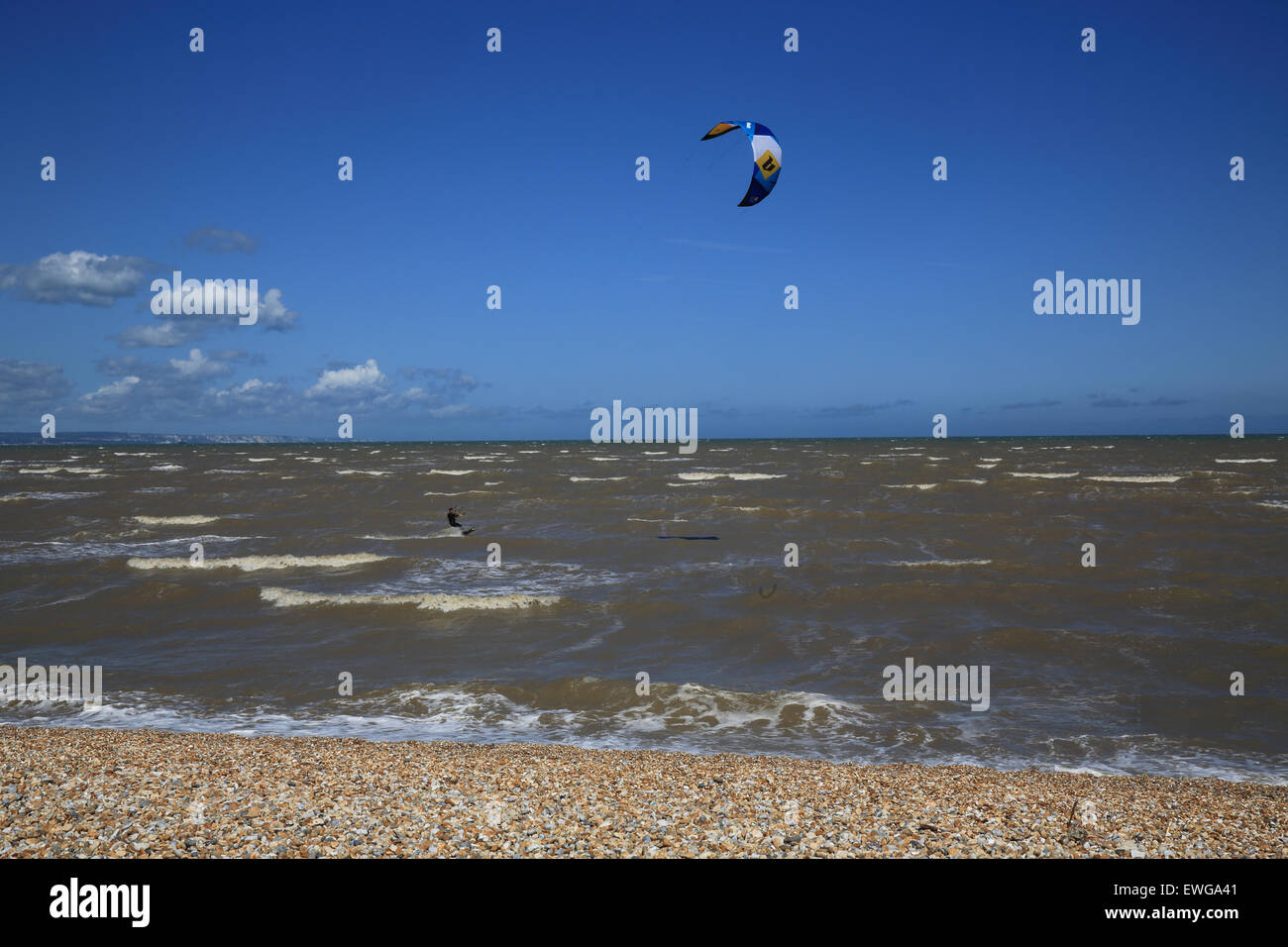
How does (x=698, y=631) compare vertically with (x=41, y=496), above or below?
below

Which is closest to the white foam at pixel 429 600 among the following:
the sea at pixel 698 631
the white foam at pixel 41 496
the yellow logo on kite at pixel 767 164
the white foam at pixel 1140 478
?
the sea at pixel 698 631

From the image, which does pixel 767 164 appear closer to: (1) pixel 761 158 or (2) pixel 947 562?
(1) pixel 761 158

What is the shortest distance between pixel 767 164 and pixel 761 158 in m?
0.30

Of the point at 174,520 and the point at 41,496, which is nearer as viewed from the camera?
the point at 174,520

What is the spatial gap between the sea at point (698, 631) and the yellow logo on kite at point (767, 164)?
947cm

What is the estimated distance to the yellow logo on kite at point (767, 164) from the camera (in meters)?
17.0

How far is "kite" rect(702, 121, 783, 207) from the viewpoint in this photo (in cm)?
1675

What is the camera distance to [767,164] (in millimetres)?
17219

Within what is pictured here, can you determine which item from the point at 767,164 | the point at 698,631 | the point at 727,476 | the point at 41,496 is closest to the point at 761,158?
the point at 767,164

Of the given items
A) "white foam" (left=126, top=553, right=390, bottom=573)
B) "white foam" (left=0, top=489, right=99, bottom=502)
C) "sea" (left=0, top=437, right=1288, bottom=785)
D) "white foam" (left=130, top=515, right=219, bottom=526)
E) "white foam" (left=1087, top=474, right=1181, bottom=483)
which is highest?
"white foam" (left=0, top=489, right=99, bottom=502)

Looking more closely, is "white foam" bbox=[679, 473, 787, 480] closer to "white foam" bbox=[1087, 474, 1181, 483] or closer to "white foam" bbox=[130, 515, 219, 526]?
"white foam" bbox=[1087, 474, 1181, 483]

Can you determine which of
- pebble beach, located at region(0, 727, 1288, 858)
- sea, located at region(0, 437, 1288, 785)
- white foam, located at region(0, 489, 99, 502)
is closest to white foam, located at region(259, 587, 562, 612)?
sea, located at region(0, 437, 1288, 785)
